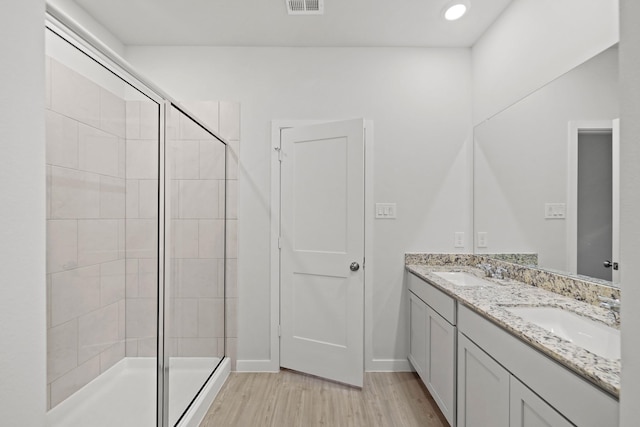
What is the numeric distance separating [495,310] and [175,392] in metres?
1.68

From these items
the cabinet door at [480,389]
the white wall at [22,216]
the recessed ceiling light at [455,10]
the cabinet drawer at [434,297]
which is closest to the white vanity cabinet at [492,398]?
the cabinet door at [480,389]

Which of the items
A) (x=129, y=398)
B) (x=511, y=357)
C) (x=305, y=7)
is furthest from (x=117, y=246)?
(x=305, y=7)

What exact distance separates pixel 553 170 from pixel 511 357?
3.59ft

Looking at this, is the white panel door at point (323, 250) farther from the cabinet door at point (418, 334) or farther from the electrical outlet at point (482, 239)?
the electrical outlet at point (482, 239)

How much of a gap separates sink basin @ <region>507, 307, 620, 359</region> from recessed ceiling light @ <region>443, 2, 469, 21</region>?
1922 millimetres

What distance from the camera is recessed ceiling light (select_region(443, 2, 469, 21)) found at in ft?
7.07

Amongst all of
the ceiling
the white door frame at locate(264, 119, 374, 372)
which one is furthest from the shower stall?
the ceiling

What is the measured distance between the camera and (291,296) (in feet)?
8.65

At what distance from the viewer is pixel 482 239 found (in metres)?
2.55

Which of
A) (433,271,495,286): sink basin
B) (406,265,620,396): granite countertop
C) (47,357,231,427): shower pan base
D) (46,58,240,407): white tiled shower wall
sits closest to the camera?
(406,265,620,396): granite countertop

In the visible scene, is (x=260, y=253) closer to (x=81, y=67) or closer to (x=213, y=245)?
(x=213, y=245)

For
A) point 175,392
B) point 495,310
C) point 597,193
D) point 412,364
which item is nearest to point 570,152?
point 597,193

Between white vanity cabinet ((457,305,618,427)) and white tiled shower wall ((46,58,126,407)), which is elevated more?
white tiled shower wall ((46,58,126,407))

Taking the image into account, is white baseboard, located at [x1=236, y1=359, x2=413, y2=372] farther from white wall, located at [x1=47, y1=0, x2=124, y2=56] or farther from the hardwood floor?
white wall, located at [x1=47, y1=0, x2=124, y2=56]
